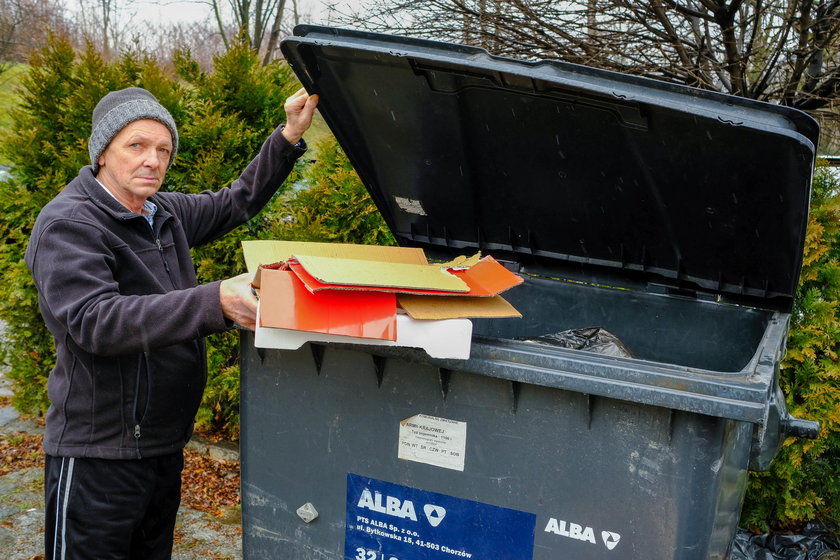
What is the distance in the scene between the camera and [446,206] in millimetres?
2641

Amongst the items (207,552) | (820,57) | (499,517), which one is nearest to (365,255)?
(499,517)

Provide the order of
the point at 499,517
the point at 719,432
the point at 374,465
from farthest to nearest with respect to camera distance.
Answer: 1. the point at 374,465
2. the point at 499,517
3. the point at 719,432

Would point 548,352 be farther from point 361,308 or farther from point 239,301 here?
point 239,301

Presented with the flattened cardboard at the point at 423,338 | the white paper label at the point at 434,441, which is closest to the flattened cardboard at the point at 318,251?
the flattened cardboard at the point at 423,338

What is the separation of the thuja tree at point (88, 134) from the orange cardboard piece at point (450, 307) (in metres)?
2.06

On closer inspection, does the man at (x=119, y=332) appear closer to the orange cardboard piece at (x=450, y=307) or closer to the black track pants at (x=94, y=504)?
the black track pants at (x=94, y=504)

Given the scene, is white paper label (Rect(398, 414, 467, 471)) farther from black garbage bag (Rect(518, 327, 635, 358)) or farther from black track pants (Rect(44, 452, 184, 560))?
black track pants (Rect(44, 452, 184, 560))

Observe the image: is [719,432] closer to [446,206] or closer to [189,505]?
[446,206]

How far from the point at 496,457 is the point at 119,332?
912 mm

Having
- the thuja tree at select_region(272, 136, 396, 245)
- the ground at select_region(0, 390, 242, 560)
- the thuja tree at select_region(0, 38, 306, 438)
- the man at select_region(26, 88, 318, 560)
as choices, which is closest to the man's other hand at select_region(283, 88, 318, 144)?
the man at select_region(26, 88, 318, 560)

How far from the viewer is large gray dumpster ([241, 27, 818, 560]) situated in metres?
1.56

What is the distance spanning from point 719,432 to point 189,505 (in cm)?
277

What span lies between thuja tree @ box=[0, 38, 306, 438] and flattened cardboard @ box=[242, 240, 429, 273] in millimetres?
1477

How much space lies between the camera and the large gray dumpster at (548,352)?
5.11ft
